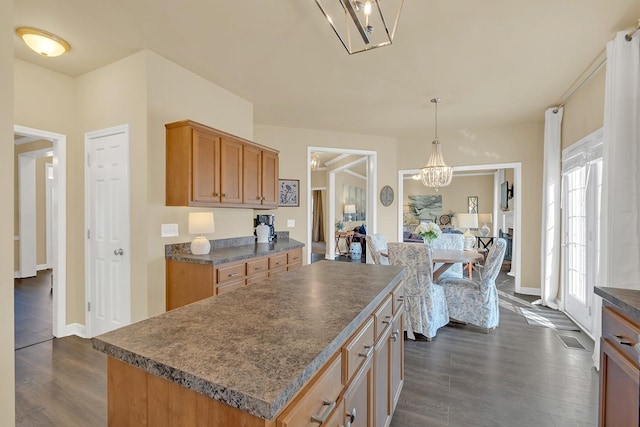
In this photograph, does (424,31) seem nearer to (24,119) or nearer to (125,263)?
(125,263)

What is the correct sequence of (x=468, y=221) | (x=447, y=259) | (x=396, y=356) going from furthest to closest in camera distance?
(x=468, y=221) < (x=447, y=259) < (x=396, y=356)

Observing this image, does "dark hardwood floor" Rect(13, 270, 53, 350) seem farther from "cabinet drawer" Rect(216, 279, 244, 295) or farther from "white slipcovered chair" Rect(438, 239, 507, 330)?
"white slipcovered chair" Rect(438, 239, 507, 330)

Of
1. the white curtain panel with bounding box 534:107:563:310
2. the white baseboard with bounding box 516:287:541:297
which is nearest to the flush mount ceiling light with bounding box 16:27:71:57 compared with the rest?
the white curtain panel with bounding box 534:107:563:310

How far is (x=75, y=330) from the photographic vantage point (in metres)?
3.14

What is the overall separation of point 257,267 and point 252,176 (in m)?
1.11

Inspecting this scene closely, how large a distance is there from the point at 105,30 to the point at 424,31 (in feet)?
8.46

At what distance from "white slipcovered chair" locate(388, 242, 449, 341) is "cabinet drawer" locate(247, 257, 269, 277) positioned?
1.34 metres

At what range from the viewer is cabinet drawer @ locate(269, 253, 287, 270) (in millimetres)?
3297

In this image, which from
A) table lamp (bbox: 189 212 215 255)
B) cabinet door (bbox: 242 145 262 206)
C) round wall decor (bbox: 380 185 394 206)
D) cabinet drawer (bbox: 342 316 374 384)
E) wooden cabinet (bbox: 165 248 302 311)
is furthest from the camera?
round wall decor (bbox: 380 185 394 206)

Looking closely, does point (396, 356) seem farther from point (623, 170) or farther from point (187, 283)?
point (623, 170)

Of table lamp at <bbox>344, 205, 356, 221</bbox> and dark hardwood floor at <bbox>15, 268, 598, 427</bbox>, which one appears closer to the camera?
dark hardwood floor at <bbox>15, 268, 598, 427</bbox>

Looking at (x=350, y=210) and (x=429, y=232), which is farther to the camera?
(x=350, y=210)

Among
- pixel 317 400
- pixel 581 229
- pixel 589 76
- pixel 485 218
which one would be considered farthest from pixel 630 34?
pixel 485 218

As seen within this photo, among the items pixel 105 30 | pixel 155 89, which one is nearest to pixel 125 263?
pixel 155 89
